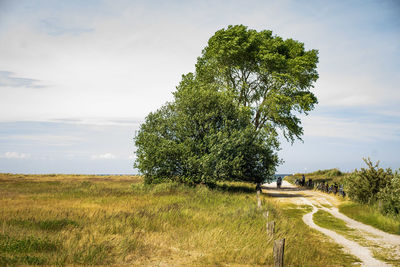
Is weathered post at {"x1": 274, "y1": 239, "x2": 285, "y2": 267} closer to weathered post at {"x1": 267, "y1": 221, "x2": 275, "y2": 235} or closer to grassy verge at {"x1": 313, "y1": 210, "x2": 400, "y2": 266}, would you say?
weathered post at {"x1": 267, "y1": 221, "x2": 275, "y2": 235}

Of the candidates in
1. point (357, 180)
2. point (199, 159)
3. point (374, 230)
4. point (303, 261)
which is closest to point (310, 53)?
point (357, 180)

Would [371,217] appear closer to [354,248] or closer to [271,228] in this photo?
[354,248]

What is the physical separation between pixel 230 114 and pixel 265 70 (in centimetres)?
940

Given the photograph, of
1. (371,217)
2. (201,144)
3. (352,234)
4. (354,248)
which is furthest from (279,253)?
(201,144)

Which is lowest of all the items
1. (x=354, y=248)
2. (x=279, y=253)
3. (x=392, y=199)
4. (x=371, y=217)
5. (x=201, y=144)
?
(x=354, y=248)

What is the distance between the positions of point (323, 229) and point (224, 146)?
12.6 m

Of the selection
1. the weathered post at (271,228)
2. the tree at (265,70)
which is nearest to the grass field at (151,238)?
the weathered post at (271,228)

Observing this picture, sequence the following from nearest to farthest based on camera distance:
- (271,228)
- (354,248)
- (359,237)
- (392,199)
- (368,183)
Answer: (271,228)
(354,248)
(359,237)
(392,199)
(368,183)

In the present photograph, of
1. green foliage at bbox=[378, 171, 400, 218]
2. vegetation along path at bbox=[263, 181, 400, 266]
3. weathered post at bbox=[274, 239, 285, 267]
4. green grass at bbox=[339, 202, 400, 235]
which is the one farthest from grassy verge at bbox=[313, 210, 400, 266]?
weathered post at bbox=[274, 239, 285, 267]

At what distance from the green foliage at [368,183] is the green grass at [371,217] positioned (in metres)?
0.79

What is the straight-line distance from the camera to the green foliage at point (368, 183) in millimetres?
24547

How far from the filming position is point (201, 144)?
2842 centimetres

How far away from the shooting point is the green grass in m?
18.3

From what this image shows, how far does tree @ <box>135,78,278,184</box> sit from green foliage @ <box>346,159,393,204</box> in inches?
337
